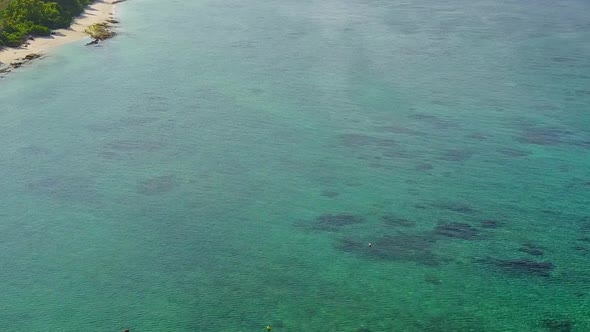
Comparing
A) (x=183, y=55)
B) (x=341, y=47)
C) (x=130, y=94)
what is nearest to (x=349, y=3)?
(x=341, y=47)

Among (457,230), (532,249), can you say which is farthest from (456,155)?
(532,249)

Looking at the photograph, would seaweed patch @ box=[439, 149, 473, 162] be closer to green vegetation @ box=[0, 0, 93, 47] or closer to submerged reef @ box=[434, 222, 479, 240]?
submerged reef @ box=[434, 222, 479, 240]

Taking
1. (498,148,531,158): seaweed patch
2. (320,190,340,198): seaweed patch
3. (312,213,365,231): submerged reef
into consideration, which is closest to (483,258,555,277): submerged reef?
(312,213,365,231): submerged reef

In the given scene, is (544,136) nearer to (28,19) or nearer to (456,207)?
(456,207)

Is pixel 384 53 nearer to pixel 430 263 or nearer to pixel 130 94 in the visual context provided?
pixel 130 94

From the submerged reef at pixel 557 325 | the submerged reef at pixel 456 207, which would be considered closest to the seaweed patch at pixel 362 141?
the submerged reef at pixel 456 207
